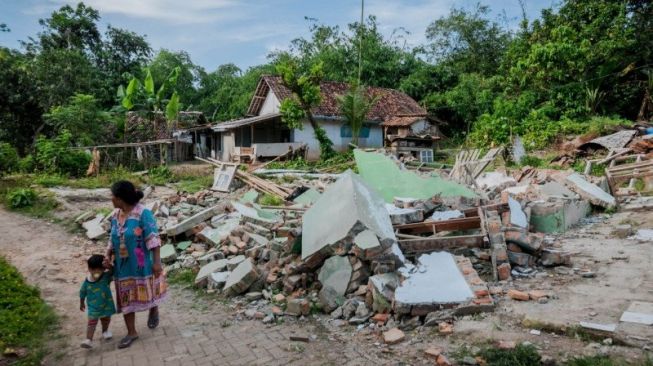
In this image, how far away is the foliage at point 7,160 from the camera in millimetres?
14312

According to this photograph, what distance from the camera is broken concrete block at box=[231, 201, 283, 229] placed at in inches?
275

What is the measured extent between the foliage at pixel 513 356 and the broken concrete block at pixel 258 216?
4.34 meters

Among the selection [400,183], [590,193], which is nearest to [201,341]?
A: [400,183]

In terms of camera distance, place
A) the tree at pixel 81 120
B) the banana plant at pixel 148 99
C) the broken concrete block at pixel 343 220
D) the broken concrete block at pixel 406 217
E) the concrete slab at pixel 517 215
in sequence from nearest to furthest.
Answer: the broken concrete block at pixel 343 220, the broken concrete block at pixel 406 217, the concrete slab at pixel 517 215, the tree at pixel 81 120, the banana plant at pixel 148 99

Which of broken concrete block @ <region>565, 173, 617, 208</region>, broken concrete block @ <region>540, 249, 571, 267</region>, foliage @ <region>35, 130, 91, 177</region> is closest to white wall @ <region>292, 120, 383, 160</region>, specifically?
foliage @ <region>35, 130, 91, 177</region>

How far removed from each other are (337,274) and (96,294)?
7.52 ft

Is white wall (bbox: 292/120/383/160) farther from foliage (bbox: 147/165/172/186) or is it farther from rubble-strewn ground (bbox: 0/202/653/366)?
rubble-strewn ground (bbox: 0/202/653/366)

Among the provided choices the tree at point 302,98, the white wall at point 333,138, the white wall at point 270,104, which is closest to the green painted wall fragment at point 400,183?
the tree at point 302,98

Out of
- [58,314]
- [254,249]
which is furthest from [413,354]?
[58,314]

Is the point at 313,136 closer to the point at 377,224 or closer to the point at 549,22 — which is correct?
the point at 549,22

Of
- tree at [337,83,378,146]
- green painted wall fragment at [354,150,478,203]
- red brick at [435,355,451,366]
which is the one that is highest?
tree at [337,83,378,146]

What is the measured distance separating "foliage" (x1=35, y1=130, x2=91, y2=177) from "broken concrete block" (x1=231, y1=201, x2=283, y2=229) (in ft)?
33.2

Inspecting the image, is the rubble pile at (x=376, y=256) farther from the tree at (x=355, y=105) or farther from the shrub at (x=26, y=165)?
the tree at (x=355, y=105)

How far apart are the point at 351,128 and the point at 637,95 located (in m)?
13.7
